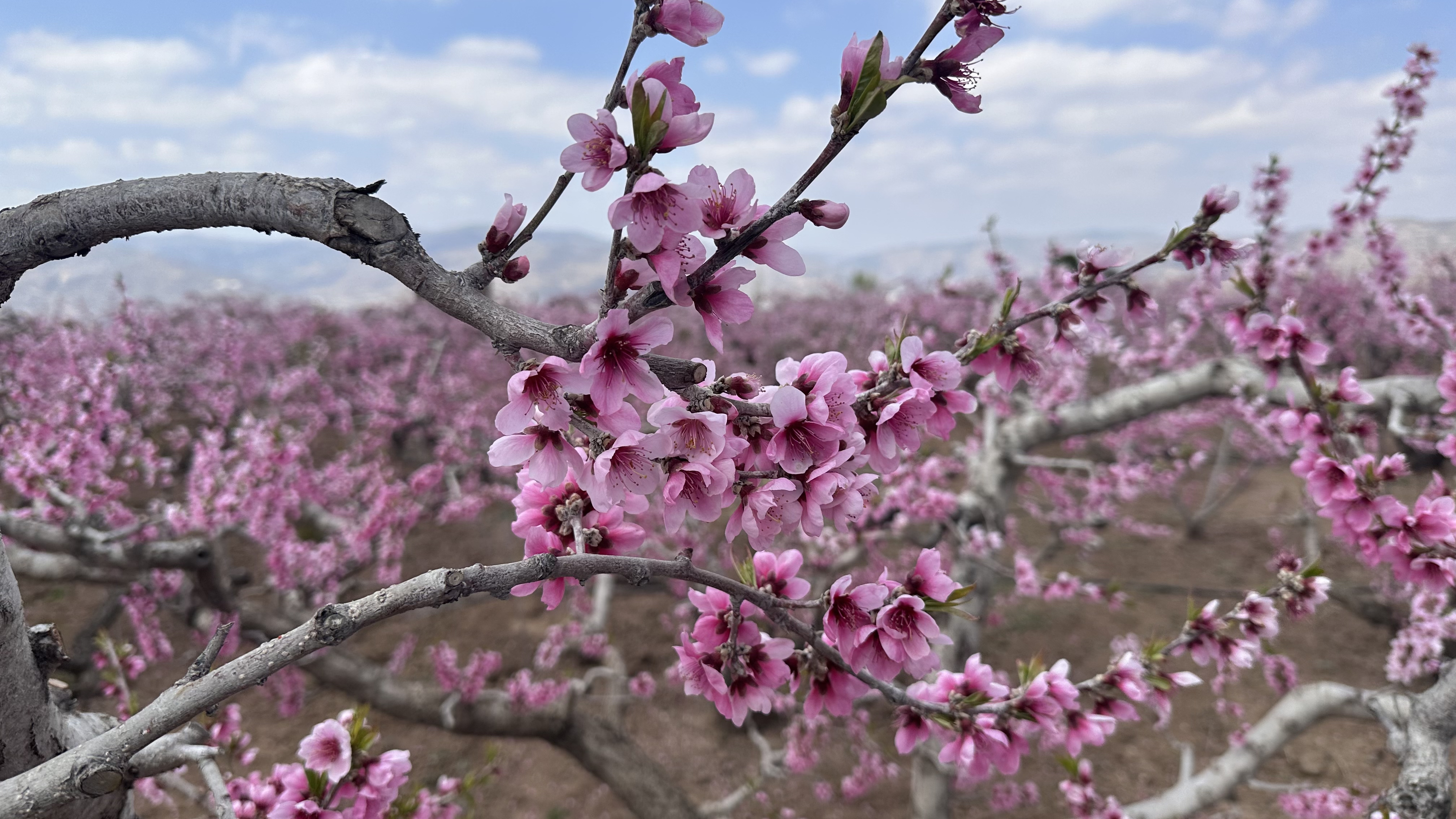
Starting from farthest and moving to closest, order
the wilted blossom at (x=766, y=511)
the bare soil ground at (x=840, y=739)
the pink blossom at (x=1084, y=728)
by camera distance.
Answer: the bare soil ground at (x=840, y=739) < the pink blossom at (x=1084, y=728) < the wilted blossom at (x=766, y=511)

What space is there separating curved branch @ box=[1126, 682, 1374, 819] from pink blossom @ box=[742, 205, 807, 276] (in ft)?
12.7

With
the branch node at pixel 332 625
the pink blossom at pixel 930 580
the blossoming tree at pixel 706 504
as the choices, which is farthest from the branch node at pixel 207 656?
the pink blossom at pixel 930 580

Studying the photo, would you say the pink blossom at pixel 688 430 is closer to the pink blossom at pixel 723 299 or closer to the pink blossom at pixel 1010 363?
the pink blossom at pixel 723 299

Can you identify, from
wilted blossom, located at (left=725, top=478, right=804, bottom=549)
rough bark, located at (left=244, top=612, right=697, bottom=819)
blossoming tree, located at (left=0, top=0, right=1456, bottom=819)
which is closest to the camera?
blossoming tree, located at (left=0, top=0, right=1456, bottom=819)

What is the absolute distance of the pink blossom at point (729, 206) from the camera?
0.94m

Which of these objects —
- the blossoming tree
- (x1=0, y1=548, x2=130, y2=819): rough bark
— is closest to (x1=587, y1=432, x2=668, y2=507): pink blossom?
the blossoming tree

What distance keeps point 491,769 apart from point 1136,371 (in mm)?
7679

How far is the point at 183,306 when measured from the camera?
18.0 metres

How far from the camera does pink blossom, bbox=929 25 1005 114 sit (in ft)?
3.31

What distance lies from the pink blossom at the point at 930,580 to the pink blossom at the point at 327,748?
54.7 inches

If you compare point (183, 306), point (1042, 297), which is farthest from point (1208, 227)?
point (183, 306)

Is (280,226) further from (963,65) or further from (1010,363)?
(1010,363)

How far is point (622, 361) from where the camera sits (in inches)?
37.6

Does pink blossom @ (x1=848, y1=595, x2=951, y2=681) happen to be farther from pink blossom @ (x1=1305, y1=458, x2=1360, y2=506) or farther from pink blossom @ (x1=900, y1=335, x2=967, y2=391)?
pink blossom @ (x1=1305, y1=458, x2=1360, y2=506)
